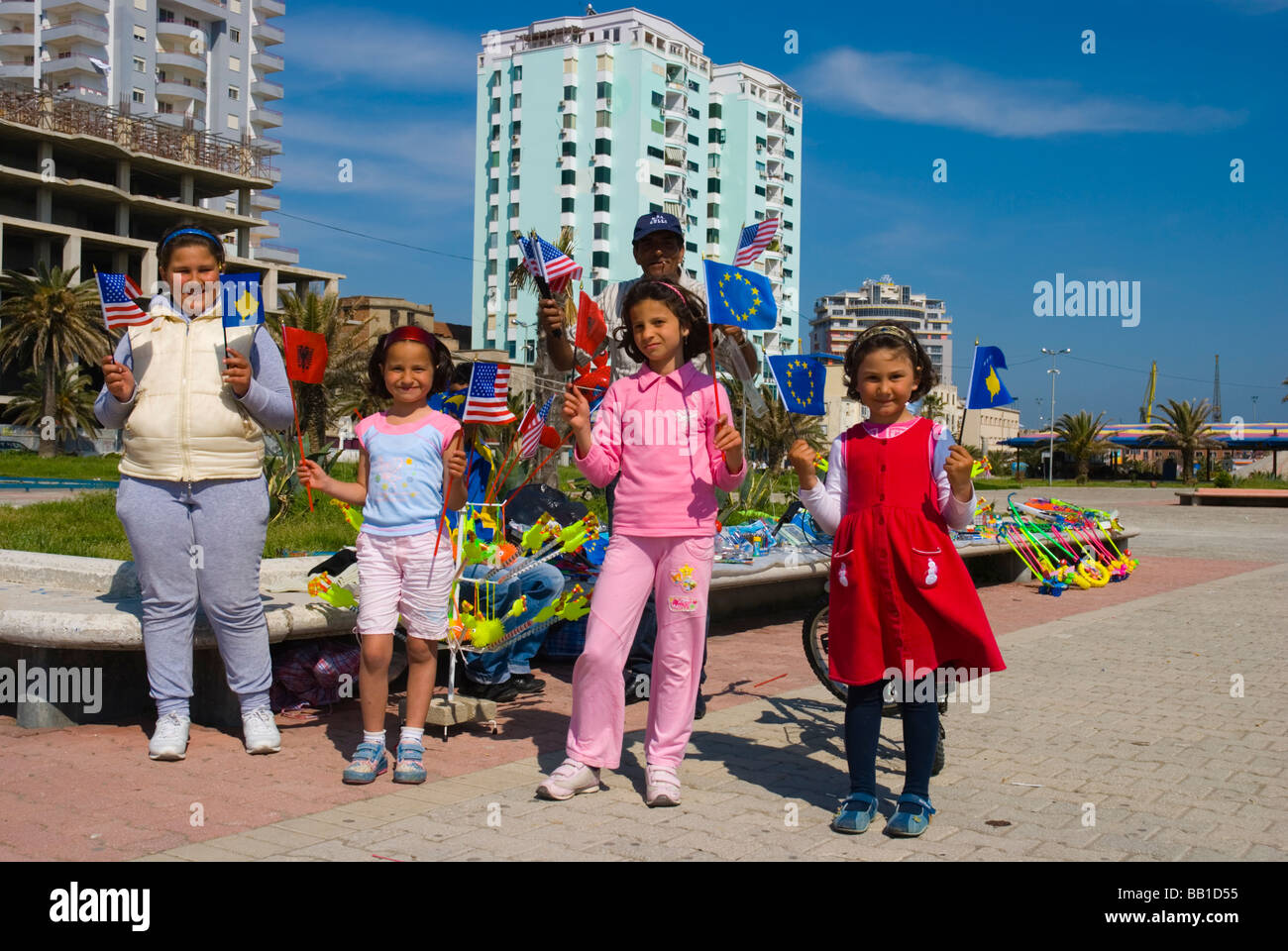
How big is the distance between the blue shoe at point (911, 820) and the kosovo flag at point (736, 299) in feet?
5.46

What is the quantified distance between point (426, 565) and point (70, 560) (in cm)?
270

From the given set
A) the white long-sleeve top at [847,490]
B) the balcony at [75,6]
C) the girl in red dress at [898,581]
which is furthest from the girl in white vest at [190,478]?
the balcony at [75,6]

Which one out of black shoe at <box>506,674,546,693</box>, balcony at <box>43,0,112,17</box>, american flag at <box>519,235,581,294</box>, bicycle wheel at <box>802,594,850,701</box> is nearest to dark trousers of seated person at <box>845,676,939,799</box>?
bicycle wheel at <box>802,594,850,701</box>

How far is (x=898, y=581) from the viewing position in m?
3.82

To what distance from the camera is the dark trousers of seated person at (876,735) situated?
12.3 feet

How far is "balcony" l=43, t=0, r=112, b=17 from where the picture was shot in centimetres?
6612

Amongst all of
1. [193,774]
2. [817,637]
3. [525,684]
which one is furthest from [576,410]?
[817,637]

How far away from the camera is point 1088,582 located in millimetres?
11609

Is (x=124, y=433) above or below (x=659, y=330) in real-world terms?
below

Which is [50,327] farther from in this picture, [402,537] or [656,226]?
[402,537]

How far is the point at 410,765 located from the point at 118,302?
206cm

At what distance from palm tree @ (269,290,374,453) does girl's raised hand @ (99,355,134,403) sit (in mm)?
26036

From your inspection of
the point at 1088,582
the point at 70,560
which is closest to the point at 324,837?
the point at 70,560

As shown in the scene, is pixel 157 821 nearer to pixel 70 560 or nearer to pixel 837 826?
pixel 837 826
